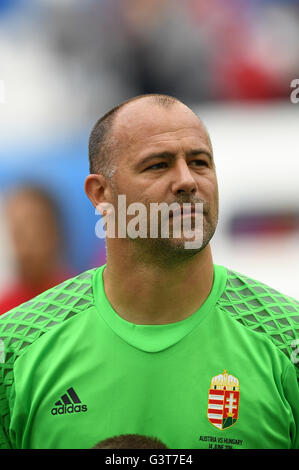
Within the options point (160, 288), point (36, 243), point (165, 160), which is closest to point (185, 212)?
point (165, 160)

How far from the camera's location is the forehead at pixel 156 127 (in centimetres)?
180

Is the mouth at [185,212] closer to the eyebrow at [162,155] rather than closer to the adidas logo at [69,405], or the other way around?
the eyebrow at [162,155]

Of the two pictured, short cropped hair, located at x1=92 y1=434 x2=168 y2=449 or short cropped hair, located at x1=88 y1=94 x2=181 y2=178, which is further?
short cropped hair, located at x1=88 y1=94 x2=181 y2=178

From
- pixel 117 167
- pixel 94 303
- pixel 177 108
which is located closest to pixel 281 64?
pixel 177 108

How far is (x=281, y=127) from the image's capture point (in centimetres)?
342

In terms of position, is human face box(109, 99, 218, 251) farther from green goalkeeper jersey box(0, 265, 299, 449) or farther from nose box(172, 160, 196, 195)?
green goalkeeper jersey box(0, 265, 299, 449)

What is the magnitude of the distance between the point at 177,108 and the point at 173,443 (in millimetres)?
1250

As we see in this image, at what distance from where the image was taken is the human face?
1.74 meters

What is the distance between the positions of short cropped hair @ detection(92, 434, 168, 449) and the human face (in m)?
0.69

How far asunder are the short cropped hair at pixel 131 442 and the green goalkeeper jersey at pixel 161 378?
0.02 m

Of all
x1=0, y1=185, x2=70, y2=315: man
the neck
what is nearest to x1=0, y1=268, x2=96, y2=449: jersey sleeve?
the neck

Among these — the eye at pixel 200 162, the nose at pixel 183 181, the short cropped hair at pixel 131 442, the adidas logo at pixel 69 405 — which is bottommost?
the short cropped hair at pixel 131 442

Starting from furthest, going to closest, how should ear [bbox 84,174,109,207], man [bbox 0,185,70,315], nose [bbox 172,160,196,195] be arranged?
man [bbox 0,185,70,315] < ear [bbox 84,174,109,207] < nose [bbox 172,160,196,195]

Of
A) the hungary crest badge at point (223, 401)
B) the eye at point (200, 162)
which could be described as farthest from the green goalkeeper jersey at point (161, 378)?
the eye at point (200, 162)
